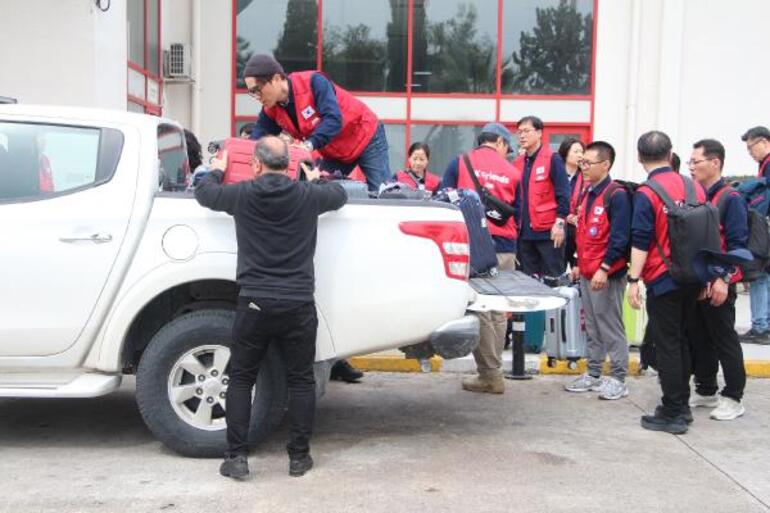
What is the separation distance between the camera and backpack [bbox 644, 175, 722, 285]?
517cm

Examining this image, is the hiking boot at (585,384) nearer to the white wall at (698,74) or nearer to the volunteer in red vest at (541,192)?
the volunteer in red vest at (541,192)

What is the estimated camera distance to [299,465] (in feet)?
14.5

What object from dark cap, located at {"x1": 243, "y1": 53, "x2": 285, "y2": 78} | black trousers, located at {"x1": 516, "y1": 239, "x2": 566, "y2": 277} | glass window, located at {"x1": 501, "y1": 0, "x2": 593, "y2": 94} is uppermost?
glass window, located at {"x1": 501, "y1": 0, "x2": 593, "y2": 94}

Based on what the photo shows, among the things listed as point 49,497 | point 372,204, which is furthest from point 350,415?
point 49,497

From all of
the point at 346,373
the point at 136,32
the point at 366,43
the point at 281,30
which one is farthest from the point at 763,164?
the point at 281,30

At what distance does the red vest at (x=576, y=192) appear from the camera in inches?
292

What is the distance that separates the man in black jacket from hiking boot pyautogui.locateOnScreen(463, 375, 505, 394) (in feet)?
7.54

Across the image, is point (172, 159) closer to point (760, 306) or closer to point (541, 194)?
point (541, 194)

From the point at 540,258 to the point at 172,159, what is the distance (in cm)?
350

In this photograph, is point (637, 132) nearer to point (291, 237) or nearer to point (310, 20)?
point (310, 20)

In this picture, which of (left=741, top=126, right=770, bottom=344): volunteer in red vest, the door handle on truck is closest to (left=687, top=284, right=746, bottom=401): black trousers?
(left=741, top=126, right=770, bottom=344): volunteer in red vest

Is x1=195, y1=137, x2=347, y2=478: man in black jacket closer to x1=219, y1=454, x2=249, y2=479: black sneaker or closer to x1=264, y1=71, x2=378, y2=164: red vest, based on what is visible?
x1=219, y1=454, x2=249, y2=479: black sneaker

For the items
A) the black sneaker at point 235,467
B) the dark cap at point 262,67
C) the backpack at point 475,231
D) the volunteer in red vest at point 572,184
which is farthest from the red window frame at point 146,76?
the black sneaker at point 235,467

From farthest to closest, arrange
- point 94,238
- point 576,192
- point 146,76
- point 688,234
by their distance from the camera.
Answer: point 146,76, point 576,192, point 688,234, point 94,238
